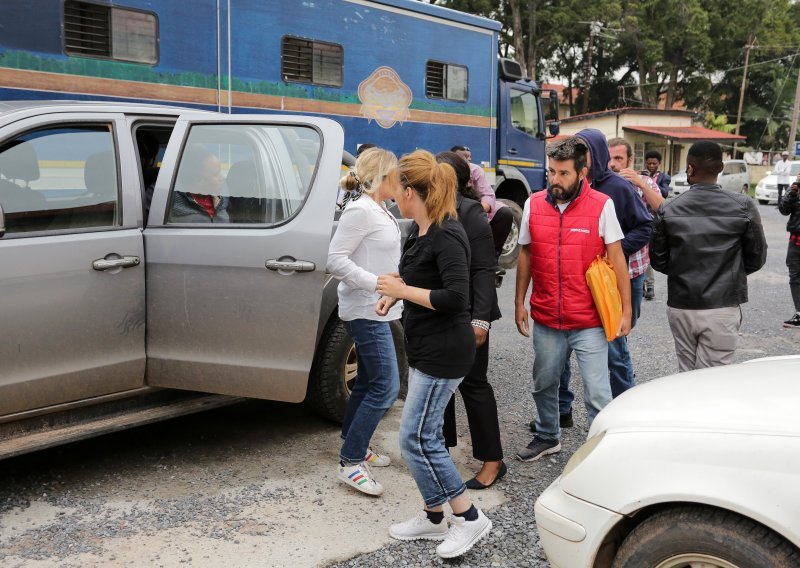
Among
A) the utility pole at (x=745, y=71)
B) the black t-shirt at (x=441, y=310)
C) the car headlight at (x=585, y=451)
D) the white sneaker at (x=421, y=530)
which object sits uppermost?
the utility pole at (x=745, y=71)

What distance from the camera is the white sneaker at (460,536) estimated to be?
3199 mm

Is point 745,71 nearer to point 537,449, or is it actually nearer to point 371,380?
point 537,449

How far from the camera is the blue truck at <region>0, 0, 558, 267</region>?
6957mm

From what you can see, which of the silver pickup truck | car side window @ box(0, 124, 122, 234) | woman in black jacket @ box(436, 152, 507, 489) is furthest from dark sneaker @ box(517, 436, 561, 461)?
car side window @ box(0, 124, 122, 234)

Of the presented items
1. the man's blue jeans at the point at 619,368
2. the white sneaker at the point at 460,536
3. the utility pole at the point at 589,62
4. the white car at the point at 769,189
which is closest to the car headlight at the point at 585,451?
the white sneaker at the point at 460,536

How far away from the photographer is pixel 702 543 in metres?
2.24

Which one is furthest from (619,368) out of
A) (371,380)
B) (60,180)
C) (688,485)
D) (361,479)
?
(60,180)

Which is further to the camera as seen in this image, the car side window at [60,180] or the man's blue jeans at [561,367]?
the man's blue jeans at [561,367]

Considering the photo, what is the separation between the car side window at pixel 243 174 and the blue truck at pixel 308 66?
139 inches

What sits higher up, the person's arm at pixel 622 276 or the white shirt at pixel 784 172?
the white shirt at pixel 784 172

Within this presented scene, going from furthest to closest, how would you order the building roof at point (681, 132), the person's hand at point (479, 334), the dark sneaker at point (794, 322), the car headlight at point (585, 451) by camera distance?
the building roof at point (681, 132), the dark sneaker at point (794, 322), the person's hand at point (479, 334), the car headlight at point (585, 451)

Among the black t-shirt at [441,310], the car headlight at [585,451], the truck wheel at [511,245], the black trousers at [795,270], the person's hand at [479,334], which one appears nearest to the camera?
the car headlight at [585,451]

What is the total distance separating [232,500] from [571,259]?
1.99 metres

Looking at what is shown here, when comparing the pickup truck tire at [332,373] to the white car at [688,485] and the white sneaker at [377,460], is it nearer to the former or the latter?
the white sneaker at [377,460]
